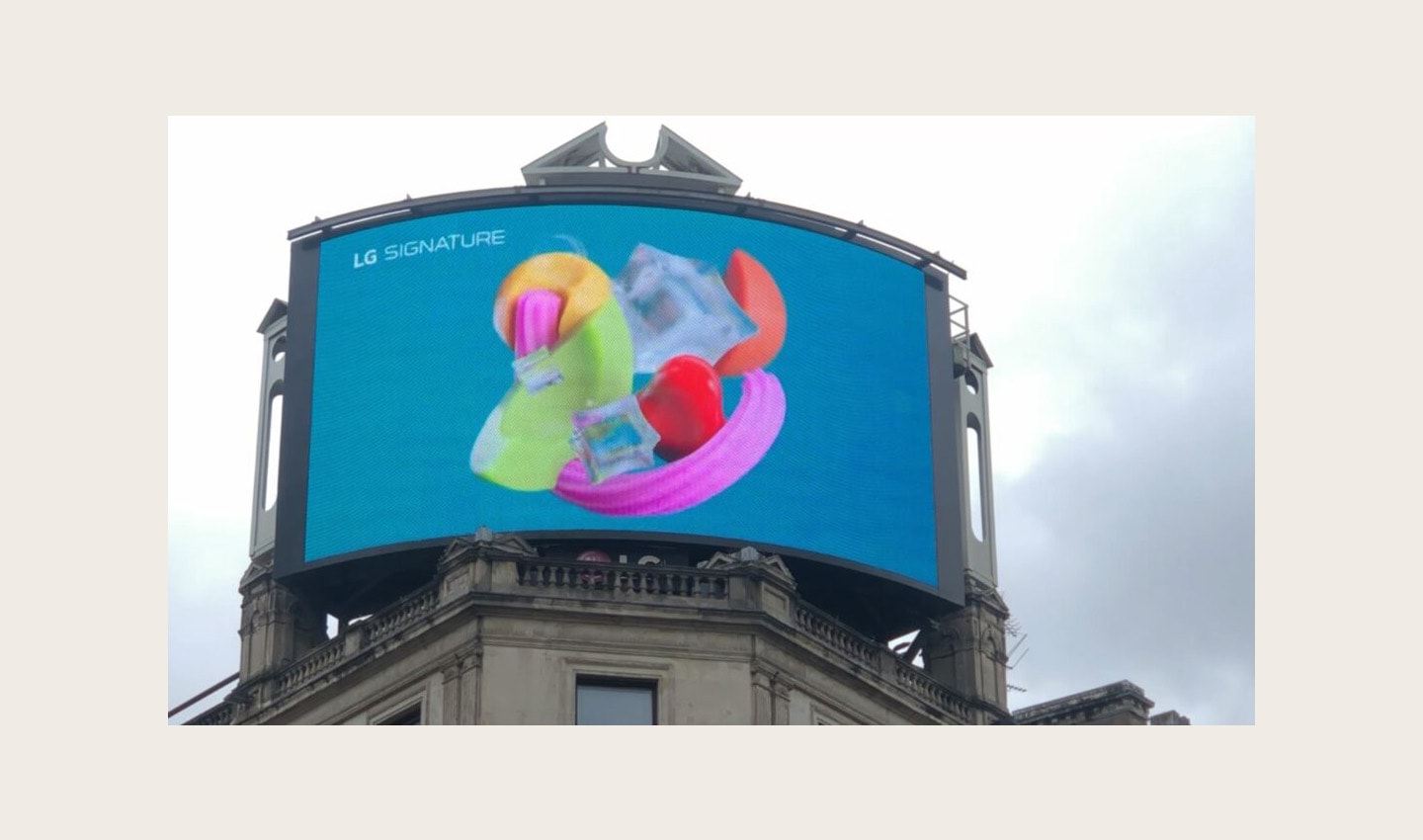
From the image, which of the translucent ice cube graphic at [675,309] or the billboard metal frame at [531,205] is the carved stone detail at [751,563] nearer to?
the billboard metal frame at [531,205]

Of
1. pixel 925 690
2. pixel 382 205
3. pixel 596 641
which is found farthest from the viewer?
pixel 382 205

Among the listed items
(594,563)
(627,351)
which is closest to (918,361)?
(627,351)

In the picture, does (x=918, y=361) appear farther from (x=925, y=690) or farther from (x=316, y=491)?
(x=316, y=491)

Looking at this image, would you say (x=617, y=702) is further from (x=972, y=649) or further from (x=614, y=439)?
(x=972, y=649)

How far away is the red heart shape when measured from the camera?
61.6 metres

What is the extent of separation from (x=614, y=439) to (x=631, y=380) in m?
1.51

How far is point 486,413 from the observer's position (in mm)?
61531

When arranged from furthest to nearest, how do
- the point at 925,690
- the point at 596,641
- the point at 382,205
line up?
1. the point at 382,205
2. the point at 925,690
3. the point at 596,641

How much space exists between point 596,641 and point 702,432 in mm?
7722

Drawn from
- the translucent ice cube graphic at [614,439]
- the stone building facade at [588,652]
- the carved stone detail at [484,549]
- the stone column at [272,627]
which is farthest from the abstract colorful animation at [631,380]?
the stone column at [272,627]

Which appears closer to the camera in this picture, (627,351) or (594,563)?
(594,563)

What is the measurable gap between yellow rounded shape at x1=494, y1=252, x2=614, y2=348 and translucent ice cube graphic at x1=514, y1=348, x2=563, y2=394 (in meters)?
0.53

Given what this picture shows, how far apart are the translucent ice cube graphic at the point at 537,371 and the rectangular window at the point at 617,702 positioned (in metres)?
8.86

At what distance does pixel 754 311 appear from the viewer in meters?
63.5
